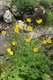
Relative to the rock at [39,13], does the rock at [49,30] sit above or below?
below

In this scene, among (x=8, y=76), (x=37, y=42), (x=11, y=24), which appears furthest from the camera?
(x=11, y=24)

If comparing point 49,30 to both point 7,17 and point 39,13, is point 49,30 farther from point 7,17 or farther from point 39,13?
point 7,17

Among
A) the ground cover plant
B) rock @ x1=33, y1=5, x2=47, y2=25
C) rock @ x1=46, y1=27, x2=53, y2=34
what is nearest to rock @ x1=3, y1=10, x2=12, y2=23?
rock @ x1=33, y1=5, x2=47, y2=25

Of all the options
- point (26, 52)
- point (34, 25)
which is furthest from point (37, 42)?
point (34, 25)

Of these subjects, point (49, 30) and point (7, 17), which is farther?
point (7, 17)

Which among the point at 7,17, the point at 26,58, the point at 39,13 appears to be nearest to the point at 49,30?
the point at 39,13

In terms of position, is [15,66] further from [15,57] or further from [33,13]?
[33,13]

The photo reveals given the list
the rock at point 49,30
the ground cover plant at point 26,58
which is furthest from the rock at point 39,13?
the ground cover plant at point 26,58

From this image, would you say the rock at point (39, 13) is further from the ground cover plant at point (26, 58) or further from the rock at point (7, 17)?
the ground cover plant at point (26, 58)

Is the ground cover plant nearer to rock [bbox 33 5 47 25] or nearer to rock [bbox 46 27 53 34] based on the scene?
rock [bbox 46 27 53 34]

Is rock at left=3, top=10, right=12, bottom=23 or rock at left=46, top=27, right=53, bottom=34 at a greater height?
rock at left=3, top=10, right=12, bottom=23

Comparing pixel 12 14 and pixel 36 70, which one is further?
pixel 12 14

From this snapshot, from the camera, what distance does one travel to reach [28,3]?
8469mm

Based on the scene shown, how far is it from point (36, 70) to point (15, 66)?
1.40ft
